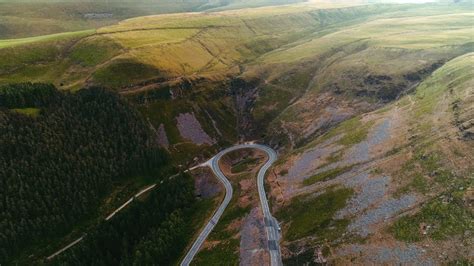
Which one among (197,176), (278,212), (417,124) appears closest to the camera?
(278,212)

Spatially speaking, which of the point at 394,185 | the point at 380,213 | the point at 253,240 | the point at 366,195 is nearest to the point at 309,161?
the point at 366,195

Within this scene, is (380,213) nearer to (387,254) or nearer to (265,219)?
(387,254)

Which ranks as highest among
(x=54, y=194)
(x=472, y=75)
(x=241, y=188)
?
(x=472, y=75)

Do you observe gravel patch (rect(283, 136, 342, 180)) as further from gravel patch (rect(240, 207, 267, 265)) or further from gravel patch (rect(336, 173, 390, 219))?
gravel patch (rect(336, 173, 390, 219))

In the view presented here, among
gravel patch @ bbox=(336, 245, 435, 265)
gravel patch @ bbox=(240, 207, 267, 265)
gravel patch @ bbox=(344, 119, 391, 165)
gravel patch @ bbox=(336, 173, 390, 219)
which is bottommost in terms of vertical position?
gravel patch @ bbox=(240, 207, 267, 265)

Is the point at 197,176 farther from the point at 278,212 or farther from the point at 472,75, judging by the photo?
the point at 472,75

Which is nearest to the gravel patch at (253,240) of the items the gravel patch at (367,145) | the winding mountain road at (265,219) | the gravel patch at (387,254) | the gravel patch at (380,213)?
the winding mountain road at (265,219)

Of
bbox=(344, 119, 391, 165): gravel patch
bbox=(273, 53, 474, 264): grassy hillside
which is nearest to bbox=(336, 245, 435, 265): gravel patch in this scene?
bbox=(273, 53, 474, 264): grassy hillside

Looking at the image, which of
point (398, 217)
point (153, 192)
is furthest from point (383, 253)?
point (153, 192)
